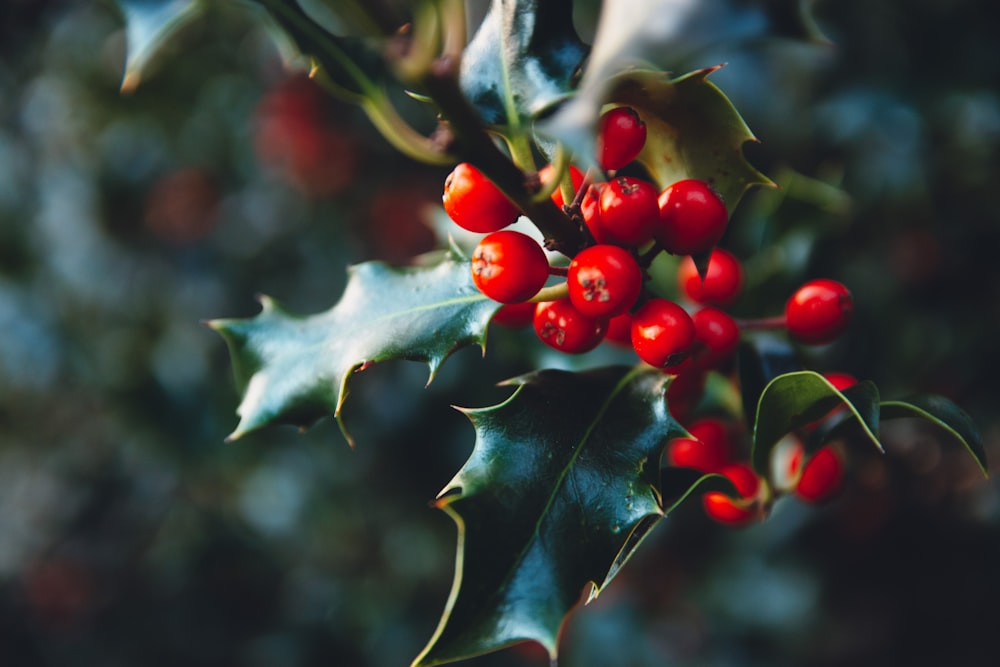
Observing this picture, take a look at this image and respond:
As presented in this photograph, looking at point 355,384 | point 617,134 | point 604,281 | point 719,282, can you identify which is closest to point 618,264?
point 604,281

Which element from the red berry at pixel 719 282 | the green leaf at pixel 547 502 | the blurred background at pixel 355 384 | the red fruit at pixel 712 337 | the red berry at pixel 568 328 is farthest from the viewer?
the blurred background at pixel 355 384

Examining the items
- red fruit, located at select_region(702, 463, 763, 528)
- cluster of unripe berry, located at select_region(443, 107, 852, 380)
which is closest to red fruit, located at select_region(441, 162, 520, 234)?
cluster of unripe berry, located at select_region(443, 107, 852, 380)

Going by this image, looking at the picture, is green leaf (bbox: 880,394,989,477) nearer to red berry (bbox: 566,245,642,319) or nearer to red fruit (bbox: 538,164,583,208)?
red berry (bbox: 566,245,642,319)

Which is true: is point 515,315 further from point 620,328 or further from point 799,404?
point 799,404

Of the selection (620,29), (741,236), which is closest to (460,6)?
(620,29)

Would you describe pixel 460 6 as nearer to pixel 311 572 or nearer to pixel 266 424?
pixel 266 424

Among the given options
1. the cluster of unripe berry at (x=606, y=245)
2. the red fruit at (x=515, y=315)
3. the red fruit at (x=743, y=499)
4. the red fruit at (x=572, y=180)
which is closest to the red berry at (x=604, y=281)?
the cluster of unripe berry at (x=606, y=245)

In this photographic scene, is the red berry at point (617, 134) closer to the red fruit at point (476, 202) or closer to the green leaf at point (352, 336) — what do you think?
the red fruit at point (476, 202)
